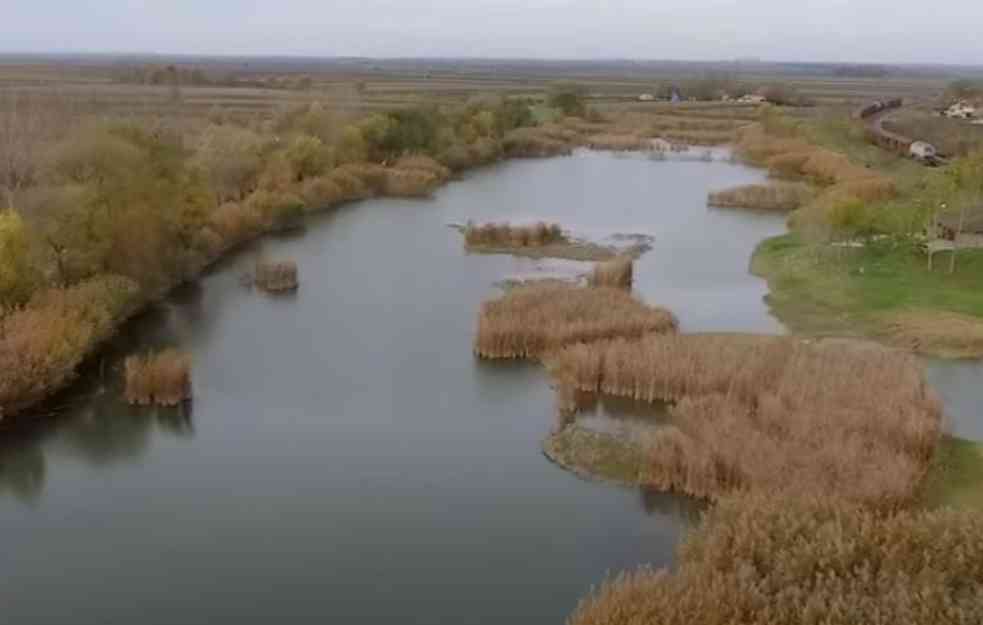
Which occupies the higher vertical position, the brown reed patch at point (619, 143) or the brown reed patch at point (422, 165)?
the brown reed patch at point (619, 143)

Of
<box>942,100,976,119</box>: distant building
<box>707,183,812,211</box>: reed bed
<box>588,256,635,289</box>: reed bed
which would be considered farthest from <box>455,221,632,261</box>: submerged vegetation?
<box>942,100,976,119</box>: distant building

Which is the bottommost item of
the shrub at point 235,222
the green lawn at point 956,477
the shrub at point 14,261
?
the green lawn at point 956,477

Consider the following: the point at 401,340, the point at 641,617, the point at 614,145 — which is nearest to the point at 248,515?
the point at 641,617

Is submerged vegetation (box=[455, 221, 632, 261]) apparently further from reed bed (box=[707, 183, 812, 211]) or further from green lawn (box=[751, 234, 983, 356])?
reed bed (box=[707, 183, 812, 211])

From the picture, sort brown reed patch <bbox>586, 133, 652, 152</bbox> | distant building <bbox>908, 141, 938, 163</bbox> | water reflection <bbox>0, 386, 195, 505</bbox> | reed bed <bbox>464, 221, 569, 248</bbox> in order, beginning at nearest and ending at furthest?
water reflection <bbox>0, 386, 195, 505</bbox>
reed bed <bbox>464, 221, 569, 248</bbox>
distant building <bbox>908, 141, 938, 163</bbox>
brown reed patch <bbox>586, 133, 652, 152</bbox>

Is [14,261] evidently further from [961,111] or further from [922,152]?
[961,111]

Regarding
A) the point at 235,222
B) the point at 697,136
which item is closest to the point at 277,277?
the point at 235,222

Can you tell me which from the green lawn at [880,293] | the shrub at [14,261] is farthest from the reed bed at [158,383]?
the green lawn at [880,293]

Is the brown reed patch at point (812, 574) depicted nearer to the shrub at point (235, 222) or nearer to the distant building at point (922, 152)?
the shrub at point (235, 222)
